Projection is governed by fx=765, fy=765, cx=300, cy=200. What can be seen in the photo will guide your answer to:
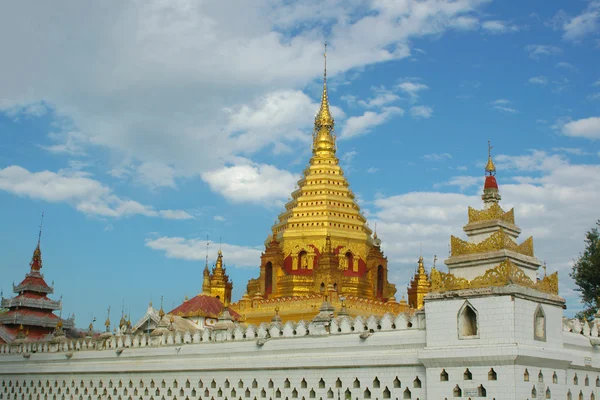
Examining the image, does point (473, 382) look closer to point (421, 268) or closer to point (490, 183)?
point (490, 183)

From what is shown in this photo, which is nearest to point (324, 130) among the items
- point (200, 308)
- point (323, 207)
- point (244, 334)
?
point (323, 207)

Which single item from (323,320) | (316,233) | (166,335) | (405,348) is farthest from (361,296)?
(405,348)

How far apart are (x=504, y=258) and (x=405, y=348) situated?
487cm

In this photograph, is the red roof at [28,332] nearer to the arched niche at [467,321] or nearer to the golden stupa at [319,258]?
the golden stupa at [319,258]

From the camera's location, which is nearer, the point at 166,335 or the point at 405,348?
the point at 405,348

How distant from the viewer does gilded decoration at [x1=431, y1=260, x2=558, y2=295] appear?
25.3 metres

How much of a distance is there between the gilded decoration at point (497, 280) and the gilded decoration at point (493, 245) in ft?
3.05

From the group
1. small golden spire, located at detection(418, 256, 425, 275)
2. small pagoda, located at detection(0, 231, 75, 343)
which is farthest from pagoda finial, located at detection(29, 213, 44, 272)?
small golden spire, located at detection(418, 256, 425, 275)

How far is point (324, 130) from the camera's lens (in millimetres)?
61969

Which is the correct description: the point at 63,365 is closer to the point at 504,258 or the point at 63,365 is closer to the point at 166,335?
the point at 166,335

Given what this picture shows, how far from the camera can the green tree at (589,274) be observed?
46.8 metres

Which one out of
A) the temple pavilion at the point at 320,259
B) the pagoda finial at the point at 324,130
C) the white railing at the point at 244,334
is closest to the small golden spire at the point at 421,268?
the temple pavilion at the point at 320,259

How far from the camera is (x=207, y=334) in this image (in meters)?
35.4

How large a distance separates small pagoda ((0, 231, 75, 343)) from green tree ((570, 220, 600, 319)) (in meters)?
35.9
